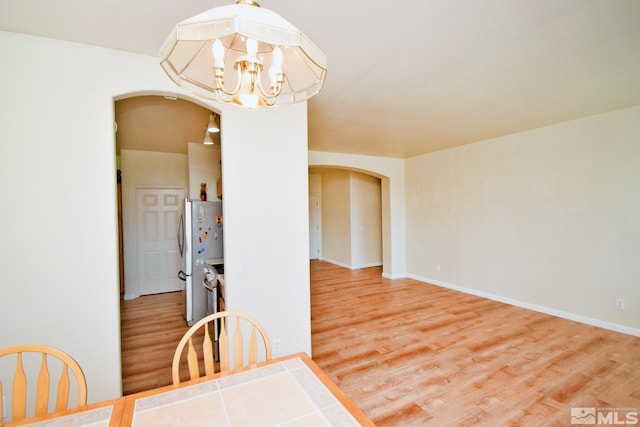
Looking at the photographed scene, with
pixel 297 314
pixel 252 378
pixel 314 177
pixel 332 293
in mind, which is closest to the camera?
pixel 252 378

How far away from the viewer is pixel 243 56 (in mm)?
1056

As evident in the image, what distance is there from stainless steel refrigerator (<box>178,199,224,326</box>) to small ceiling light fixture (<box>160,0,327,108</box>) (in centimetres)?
249

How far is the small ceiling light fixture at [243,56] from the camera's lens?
2.76ft

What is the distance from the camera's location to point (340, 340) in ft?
10.5

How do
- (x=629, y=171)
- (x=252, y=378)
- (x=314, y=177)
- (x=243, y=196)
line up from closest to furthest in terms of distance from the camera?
(x=252, y=378) < (x=243, y=196) < (x=629, y=171) < (x=314, y=177)

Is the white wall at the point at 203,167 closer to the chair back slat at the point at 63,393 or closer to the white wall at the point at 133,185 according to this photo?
the white wall at the point at 133,185

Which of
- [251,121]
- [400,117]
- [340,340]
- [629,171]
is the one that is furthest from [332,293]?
[629,171]

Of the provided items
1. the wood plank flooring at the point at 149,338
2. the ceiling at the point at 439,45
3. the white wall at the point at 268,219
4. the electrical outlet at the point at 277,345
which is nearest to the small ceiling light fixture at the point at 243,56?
the ceiling at the point at 439,45

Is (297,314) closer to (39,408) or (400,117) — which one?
(39,408)

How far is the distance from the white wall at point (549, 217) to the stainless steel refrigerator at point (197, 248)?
4.19 m

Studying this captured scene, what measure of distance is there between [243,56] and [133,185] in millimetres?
5001

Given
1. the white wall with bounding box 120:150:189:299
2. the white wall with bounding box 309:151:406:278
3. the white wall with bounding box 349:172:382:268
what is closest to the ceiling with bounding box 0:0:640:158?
the white wall with bounding box 309:151:406:278

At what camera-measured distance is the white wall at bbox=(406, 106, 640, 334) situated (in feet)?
10.7

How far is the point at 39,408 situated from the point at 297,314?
1693 millimetres
